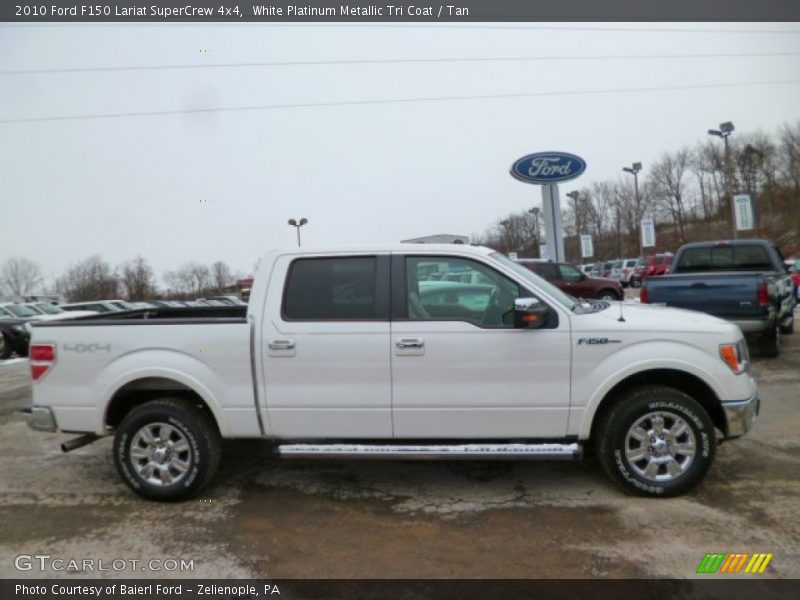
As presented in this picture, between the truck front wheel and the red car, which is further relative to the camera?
the red car

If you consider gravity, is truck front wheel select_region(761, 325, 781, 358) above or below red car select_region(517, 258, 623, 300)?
below

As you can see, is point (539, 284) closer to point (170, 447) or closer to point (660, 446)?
point (660, 446)

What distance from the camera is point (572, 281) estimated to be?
17.2 m

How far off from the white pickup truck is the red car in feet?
39.7

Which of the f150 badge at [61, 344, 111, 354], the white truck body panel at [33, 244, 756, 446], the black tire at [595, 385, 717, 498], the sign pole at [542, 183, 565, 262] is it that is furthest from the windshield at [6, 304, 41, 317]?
the black tire at [595, 385, 717, 498]

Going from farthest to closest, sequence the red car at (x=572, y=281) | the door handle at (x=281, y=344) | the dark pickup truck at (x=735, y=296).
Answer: the red car at (x=572, y=281) < the dark pickup truck at (x=735, y=296) < the door handle at (x=281, y=344)

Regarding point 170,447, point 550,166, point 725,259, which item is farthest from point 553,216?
point 170,447

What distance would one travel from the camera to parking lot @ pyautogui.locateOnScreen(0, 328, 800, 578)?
3213mm

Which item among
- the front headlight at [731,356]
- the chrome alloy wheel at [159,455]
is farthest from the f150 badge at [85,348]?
the front headlight at [731,356]

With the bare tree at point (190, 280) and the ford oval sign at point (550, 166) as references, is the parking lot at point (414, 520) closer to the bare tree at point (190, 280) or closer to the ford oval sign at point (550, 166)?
the ford oval sign at point (550, 166)

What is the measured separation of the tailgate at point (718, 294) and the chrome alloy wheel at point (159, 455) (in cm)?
702

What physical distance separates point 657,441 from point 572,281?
1393cm

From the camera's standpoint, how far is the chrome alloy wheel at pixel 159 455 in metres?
4.11

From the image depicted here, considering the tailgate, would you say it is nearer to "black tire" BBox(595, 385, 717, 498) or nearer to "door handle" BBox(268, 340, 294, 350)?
"black tire" BBox(595, 385, 717, 498)
